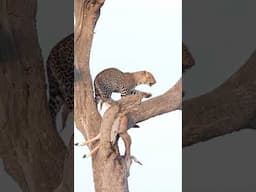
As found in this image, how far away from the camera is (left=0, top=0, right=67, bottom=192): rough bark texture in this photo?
6.55 feet

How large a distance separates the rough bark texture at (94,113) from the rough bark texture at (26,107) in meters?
0.54

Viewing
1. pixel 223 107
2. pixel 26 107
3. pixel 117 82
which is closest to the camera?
pixel 117 82

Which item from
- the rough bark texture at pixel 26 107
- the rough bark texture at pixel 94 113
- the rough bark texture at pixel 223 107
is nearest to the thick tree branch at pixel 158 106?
the rough bark texture at pixel 94 113

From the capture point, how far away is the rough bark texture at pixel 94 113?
4.77ft

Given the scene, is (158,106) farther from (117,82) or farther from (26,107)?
(26,107)

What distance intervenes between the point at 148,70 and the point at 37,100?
690 millimetres

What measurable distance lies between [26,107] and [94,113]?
579mm

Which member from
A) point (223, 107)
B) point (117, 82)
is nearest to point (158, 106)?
point (117, 82)

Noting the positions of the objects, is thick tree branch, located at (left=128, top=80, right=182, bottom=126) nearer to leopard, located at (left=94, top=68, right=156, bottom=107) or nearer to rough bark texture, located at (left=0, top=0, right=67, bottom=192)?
leopard, located at (left=94, top=68, right=156, bottom=107)

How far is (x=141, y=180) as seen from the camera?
4.71 ft

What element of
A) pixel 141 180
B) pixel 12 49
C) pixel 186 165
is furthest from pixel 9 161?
pixel 141 180

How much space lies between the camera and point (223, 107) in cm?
188

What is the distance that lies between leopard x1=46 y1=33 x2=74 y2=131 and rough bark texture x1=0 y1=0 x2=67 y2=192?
46mm

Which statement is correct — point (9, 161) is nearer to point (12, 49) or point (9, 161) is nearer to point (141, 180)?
point (12, 49)
